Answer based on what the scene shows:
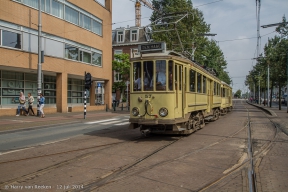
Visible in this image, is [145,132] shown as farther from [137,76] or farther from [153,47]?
[153,47]

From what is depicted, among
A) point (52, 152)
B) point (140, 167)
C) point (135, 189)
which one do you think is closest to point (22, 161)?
point (52, 152)

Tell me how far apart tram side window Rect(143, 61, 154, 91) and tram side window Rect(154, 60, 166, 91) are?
0.22 metres

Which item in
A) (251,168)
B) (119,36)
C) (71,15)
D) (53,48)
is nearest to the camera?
(251,168)

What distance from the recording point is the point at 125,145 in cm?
872

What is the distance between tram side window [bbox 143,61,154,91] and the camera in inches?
369

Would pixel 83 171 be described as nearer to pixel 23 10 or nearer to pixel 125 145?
pixel 125 145

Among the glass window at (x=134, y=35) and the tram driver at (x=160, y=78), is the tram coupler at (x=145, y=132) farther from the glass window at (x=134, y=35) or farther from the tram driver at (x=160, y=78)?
the glass window at (x=134, y=35)

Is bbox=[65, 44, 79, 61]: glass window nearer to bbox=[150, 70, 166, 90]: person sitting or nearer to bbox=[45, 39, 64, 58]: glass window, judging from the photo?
bbox=[45, 39, 64, 58]: glass window

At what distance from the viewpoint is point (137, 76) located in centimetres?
969

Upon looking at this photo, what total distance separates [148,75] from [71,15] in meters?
18.6

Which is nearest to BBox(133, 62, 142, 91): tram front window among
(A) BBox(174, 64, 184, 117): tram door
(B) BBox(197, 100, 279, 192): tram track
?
(A) BBox(174, 64, 184, 117): tram door

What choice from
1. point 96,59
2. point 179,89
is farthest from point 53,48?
point 179,89

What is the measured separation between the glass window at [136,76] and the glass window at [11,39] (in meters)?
13.0

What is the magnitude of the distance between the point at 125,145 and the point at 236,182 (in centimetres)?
432
